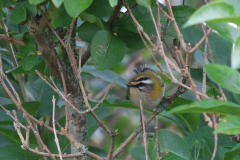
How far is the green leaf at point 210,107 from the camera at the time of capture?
597 millimetres

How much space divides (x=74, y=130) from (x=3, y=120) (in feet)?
1.75

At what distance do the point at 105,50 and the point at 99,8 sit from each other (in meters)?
0.17

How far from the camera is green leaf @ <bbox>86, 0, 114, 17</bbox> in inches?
45.8

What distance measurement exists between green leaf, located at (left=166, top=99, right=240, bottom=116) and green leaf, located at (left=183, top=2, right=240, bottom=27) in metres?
0.17

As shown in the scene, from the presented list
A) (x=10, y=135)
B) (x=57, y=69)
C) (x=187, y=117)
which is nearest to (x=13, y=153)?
(x=10, y=135)

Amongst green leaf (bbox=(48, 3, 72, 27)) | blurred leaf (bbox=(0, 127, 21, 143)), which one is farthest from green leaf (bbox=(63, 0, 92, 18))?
blurred leaf (bbox=(0, 127, 21, 143))

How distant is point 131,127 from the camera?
3.39 meters

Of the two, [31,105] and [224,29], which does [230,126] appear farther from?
[31,105]

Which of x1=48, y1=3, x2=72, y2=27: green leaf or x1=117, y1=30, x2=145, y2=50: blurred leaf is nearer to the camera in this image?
x1=48, y1=3, x2=72, y2=27: green leaf

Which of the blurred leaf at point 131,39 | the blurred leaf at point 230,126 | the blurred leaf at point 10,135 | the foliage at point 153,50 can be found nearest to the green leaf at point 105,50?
the foliage at point 153,50

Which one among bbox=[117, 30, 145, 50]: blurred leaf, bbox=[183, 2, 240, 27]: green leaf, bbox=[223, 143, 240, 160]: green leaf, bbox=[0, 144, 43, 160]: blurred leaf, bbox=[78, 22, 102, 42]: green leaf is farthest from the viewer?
bbox=[0, 144, 43, 160]: blurred leaf

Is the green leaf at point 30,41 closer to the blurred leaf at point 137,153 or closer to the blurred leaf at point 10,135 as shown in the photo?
the blurred leaf at point 10,135

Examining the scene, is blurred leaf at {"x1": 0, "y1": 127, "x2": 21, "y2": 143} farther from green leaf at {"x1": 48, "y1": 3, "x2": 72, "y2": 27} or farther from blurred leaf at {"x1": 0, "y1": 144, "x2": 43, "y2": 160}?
green leaf at {"x1": 48, "y1": 3, "x2": 72, "y2": 27}

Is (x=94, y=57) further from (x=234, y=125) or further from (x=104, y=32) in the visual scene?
(x=234, y=125)
